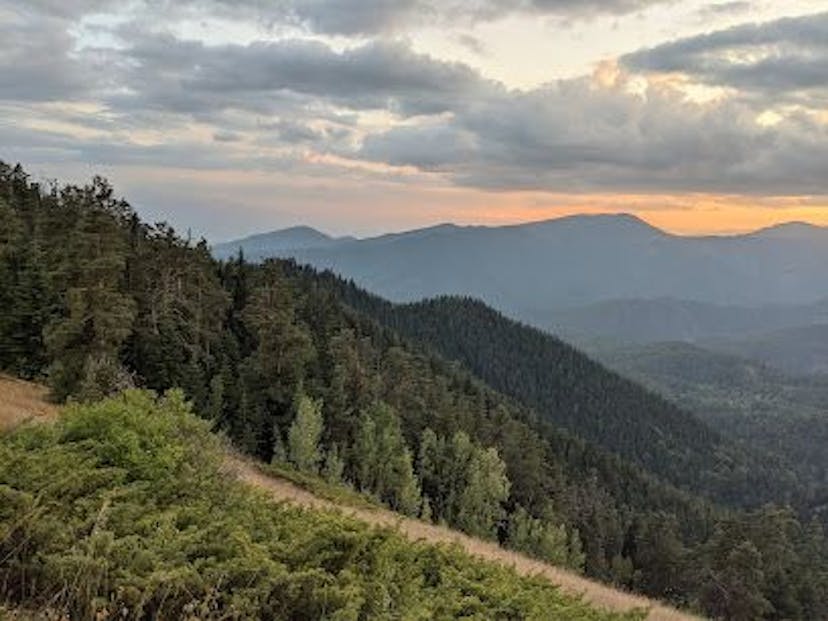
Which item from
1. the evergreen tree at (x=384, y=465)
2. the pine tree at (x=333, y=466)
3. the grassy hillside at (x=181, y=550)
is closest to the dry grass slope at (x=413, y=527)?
the grassy hillside at (x=181, y=550)

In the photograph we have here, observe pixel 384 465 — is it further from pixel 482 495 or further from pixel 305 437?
pixel 305 437

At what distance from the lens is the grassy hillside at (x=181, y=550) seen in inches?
312

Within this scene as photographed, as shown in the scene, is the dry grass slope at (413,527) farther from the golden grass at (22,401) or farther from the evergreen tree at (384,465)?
the evergreen tree at (384,465)

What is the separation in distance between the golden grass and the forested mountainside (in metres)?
1.41

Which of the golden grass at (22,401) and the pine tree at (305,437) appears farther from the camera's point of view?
the pine tree at (305,437)

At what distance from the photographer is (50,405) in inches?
Answer: 1335

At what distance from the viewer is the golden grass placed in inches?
996

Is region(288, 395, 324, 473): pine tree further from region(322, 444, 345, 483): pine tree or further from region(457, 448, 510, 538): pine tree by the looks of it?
region(457, 448, 510, 538): pine tree

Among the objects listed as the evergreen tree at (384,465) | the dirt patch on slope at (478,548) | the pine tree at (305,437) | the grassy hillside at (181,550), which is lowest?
the evergreen tree at (384,465)

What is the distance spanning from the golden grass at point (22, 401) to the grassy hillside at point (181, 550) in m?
12.2

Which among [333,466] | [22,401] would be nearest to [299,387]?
[333,466]

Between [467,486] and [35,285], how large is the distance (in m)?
43.2

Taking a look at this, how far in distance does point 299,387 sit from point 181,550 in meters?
58.0

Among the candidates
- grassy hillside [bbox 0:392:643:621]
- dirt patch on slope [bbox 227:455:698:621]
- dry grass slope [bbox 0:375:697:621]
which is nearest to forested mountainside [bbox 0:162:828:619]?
dry grass slope [bbox 0:375:697:621]
